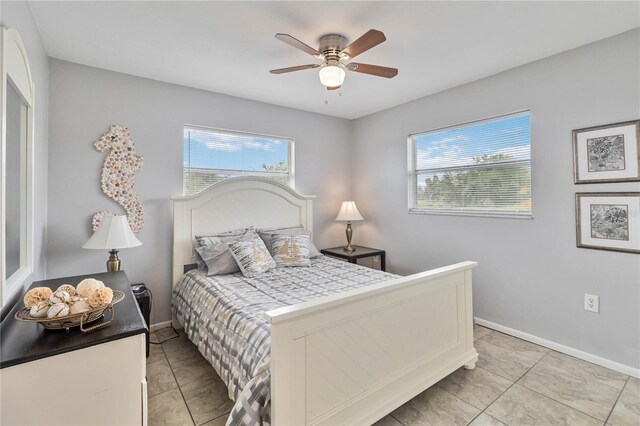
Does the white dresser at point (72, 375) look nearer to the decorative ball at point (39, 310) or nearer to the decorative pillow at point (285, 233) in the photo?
the decorative ball at point (39, 310)

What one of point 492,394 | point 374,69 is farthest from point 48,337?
point 492,394

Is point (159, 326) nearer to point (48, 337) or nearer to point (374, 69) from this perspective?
point (48, 337)

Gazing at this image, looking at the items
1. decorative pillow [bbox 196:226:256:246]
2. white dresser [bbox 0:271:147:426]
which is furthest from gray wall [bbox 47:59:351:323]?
white dresser [bbox 0:271:147:426]

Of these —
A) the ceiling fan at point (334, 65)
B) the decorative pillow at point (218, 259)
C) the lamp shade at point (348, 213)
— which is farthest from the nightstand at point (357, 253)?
the ceiling fan at point (334, 65)

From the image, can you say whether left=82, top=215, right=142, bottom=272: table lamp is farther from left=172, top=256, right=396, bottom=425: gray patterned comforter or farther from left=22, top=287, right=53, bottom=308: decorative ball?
left=22, top=287, right=53, bottom=308: decorative ball

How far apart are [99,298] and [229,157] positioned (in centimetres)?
240

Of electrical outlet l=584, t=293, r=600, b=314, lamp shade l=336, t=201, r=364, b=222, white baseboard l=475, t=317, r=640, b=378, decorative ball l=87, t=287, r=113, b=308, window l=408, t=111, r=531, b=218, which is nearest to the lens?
decorative ball l=87, t=287, r=113, b=308

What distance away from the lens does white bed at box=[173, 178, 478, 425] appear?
1354mm

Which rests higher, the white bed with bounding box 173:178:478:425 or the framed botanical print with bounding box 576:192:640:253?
the framed botanical print with bounding box 576:192:640:253

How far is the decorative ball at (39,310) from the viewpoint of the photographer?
119 cm

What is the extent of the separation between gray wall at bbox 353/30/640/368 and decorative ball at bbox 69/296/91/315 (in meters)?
3.04

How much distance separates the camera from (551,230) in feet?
8.48

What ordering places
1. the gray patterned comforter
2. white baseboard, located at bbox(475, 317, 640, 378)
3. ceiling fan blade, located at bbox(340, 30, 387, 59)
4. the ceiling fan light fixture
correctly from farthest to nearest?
1. white baseboard, located at bbox(475, 317, 640, 378)
2. the ceiling fan light fixture
3. ceiling fan blade, located at bbox(340, 30, 387, 59)
4. the gray patterned comforter

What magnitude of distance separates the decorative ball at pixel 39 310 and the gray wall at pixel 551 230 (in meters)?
3.15
